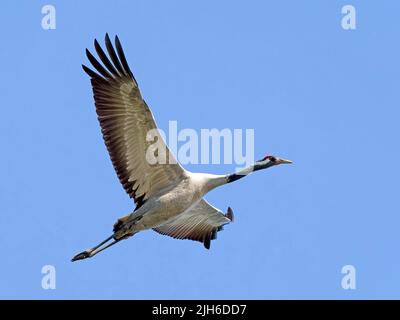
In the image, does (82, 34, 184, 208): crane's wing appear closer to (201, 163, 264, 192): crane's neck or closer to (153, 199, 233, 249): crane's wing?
(201, 163, 264, 192): crane's neck

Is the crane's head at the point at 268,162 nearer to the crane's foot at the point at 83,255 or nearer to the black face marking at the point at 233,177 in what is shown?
the black face marking at the point at 233,177

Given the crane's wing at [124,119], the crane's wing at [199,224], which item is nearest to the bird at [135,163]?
the crane's wing at [124,119]

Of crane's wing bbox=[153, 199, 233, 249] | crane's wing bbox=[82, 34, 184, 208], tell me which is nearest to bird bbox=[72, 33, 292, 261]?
crane's wing bbox=[82, 34, 184, 208]

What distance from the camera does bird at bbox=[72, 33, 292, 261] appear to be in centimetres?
2742

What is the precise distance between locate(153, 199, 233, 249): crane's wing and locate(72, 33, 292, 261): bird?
5.28ft

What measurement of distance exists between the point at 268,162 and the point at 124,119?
3447 millimetres

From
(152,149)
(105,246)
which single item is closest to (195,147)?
(152,149)

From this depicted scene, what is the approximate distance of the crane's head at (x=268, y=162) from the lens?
1126 inches

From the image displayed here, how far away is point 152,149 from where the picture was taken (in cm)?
2756

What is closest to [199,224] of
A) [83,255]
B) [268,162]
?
[268,162]

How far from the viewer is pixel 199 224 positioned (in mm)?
30000

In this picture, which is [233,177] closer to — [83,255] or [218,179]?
[218,179]
